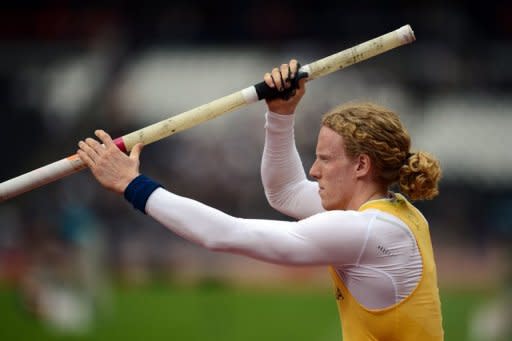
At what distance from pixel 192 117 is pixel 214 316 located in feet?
29.7

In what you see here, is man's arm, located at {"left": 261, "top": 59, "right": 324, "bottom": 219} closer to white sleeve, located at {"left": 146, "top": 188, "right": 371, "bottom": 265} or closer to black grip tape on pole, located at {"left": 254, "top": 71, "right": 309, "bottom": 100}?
black grip tape on pole, located at {"left": 254, "top": 71, "right": 309, "bottom": 100}

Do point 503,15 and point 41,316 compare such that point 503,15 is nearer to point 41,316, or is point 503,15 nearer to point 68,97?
point 68,97

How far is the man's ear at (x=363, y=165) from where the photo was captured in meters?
4.68

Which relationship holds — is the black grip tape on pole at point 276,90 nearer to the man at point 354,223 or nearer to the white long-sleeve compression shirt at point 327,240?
the man at point 354,223

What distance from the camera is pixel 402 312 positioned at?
14.8 ft

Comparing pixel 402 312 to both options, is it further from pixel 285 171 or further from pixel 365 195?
pixel 285 171

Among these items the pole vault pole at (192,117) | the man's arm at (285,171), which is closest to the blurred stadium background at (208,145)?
the man's arm at (285,171)

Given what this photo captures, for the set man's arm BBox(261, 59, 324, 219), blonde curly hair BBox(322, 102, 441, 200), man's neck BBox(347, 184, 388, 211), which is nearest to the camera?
blonde curly hair BBox(322, 102, 441, 200)

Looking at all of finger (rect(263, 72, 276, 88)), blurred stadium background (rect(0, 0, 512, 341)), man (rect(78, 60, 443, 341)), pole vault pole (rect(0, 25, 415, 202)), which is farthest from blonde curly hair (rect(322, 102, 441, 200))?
blurred stadium background (rect(0, 0, 512, 341))

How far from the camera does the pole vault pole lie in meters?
4.69

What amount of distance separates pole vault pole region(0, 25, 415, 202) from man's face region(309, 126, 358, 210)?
359mm

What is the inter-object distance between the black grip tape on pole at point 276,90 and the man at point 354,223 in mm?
32

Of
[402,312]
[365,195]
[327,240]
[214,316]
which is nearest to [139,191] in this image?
[327,240]

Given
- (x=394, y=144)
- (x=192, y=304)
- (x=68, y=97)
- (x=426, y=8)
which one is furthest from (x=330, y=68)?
(x=426, y=8)
